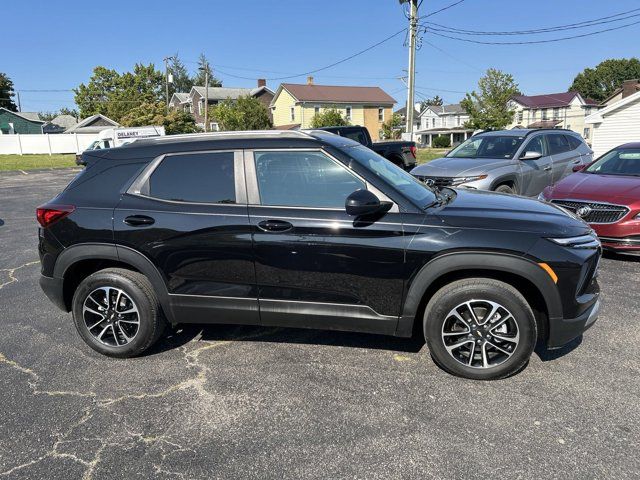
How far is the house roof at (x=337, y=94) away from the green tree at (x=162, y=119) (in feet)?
39.4

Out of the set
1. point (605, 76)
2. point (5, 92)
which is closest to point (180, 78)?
point (5, 92)

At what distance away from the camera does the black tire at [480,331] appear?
3.32m

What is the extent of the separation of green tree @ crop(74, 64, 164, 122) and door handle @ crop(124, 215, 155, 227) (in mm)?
61305

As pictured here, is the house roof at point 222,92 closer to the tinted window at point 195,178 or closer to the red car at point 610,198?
the red car at point 610,198

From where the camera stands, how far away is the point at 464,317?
135 inches

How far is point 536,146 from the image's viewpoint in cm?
942

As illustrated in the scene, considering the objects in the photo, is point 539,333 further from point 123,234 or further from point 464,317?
point 123,234

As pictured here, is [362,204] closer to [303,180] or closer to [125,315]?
[303,180]

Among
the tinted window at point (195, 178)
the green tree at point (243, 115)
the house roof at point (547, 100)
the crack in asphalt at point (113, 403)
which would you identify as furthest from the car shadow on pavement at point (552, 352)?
the house roof at point (547, 100)

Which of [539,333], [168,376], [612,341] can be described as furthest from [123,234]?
[612,341]

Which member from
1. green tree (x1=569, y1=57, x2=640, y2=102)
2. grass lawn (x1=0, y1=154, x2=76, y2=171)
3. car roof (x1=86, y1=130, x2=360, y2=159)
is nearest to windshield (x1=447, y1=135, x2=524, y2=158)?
car roof (x1=86, y1=130, x2=360, y2=159)

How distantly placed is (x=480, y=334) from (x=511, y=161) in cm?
616

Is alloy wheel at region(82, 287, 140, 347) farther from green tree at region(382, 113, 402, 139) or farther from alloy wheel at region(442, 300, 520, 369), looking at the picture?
green tree at region(382, 113, 402, 139)

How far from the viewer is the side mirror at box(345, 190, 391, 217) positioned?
3266 mm
